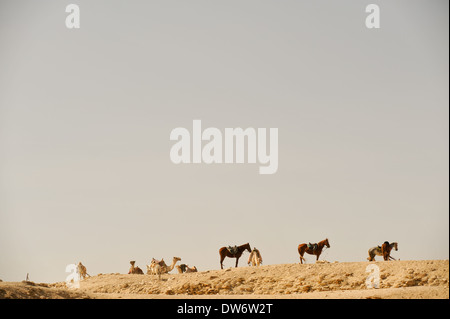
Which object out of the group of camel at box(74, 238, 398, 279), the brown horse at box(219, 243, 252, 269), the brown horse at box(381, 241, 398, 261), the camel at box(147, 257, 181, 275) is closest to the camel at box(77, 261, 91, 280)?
the group of camel at box(74, 238, 398, 279)

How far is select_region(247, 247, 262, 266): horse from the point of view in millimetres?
34062

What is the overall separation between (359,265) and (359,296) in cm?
748

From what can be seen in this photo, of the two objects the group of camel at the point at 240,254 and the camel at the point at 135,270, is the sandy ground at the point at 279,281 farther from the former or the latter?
the camel at the point at 135,270

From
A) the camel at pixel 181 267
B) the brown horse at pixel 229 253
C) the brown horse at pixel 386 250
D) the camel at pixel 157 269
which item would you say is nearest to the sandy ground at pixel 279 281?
the camel at pixel 157 269

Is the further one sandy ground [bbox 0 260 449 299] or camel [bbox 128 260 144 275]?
camel [bbox 128 260 144 275]

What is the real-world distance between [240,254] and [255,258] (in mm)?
2529

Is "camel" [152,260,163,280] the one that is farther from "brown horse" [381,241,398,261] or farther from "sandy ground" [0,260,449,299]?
"brown horse" [381,241,398,261]

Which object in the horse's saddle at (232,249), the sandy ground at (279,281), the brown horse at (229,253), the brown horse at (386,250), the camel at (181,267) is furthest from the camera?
the camel at (181,267)

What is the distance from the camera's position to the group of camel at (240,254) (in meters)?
33.7

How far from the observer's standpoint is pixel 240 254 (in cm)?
3675

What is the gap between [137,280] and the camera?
32.6 metres

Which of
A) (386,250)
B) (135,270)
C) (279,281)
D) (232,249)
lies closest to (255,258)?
(232,249)
